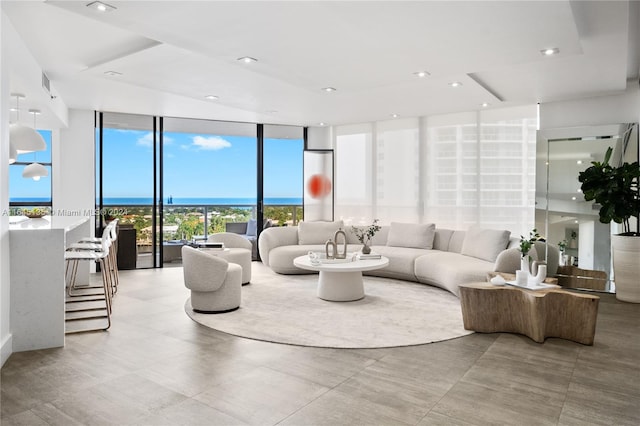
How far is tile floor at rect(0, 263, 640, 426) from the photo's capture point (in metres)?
2.61

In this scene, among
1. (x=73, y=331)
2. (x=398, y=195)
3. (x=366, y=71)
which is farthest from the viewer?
(x=398, y=195)

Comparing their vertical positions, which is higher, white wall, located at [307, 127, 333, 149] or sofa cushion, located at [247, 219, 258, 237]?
white wall, located at [307, 127, 333, 149]

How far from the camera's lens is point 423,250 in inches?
280

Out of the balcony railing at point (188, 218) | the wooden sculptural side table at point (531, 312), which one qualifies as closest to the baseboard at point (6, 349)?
the wooden sculptural side table at point (531, 312)

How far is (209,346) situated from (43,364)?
121 centimetres

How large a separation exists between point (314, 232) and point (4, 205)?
498cm

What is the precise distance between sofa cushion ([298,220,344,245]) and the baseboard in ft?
15.7

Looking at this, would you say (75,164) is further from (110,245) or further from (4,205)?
(4,205)

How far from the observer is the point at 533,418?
8.52 feet

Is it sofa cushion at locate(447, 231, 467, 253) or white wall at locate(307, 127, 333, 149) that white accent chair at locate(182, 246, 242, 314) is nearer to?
sofa cushion at locate(447, 231, 467, 253)

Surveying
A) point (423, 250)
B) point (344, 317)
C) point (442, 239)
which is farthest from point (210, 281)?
point (442, 239)

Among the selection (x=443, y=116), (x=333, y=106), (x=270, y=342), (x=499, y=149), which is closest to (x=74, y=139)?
(x=333, y=106)

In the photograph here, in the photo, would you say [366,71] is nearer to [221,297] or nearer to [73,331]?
[221,297]

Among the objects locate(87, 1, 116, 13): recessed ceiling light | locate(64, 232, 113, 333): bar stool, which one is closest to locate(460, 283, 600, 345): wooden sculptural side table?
locate(64, 232, 113, 333): bar stool
